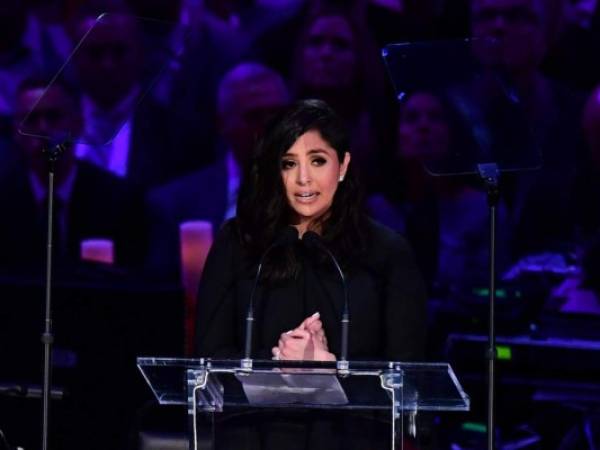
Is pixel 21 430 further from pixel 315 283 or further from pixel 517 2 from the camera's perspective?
pixel 517 2

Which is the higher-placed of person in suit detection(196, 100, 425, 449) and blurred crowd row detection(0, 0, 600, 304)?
blurred crowd row detection(0, 0, 600, 304)

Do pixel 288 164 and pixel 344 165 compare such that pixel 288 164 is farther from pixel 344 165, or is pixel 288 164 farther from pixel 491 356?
pixel 491 356

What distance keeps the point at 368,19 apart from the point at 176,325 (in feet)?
7.19

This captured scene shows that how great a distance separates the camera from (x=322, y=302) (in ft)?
12.0

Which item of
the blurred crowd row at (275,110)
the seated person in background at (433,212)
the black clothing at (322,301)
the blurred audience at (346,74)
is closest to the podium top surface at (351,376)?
the black clothing at (322,301)

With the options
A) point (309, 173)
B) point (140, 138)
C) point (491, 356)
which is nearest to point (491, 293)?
point (491, 356)

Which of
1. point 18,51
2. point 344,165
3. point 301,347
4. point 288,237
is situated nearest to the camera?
point 288,237

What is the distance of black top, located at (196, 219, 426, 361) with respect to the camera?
11.8ft

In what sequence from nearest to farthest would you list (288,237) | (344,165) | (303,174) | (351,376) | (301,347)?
(351,376) < (288,237) < (301,347) < (303,174) < (344,165)

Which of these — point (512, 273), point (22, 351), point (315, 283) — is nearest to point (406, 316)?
point (315, 283)

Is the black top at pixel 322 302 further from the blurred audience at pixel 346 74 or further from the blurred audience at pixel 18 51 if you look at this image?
the blurred audience at pixel 18 51

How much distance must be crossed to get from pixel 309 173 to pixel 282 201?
137 mm

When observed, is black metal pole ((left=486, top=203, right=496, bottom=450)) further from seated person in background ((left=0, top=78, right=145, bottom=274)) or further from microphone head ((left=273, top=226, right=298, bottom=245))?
seated person in background ((left=0, top=78, right=145, bottom=274))

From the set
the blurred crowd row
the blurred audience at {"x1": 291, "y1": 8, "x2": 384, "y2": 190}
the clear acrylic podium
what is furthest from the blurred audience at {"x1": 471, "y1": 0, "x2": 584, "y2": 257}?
the clear acrylic podium
